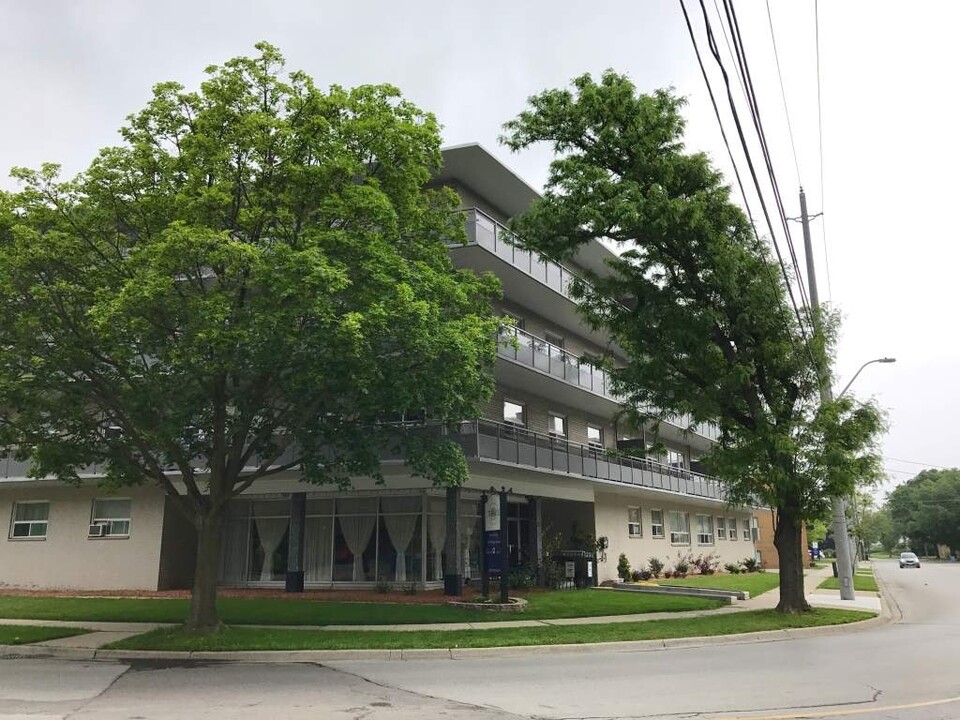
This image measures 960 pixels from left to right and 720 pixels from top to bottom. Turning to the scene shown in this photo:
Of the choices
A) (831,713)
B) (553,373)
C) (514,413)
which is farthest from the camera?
(514,413)

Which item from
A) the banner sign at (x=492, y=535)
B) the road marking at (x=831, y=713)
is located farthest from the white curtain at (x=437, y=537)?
the road marking at (x=831, y=713)

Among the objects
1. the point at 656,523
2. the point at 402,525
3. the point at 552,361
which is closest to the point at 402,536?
the point at 402,525

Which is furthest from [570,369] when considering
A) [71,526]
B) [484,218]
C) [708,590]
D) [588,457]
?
[71,526]

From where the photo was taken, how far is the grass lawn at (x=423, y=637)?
12797mm

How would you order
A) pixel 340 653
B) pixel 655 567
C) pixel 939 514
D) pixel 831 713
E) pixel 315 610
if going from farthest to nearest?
pixel 939 514
pixel 655 567
pixel 315 610
pixel 340 653
pixel 831 713

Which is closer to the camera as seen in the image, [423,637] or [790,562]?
[423,637]

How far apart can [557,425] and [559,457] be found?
368 cm

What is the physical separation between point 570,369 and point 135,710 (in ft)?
64.8

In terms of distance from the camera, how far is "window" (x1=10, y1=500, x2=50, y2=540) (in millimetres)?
26562

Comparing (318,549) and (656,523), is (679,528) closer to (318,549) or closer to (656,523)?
(656,523)

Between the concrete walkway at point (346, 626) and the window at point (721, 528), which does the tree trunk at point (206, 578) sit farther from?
the window at point (721, 528)

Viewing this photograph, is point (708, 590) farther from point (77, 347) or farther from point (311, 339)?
point (77, 347)

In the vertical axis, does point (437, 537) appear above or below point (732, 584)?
above

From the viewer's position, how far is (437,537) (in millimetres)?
22594
